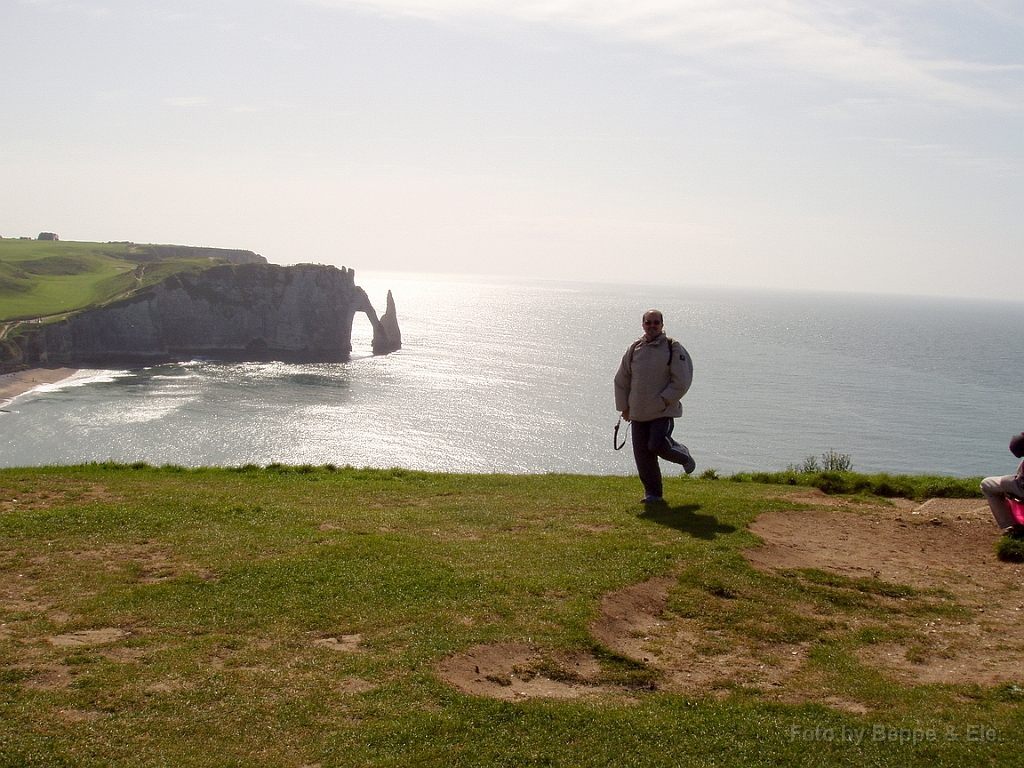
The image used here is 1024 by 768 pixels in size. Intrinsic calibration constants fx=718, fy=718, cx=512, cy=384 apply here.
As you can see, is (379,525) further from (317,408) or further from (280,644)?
(317,408)

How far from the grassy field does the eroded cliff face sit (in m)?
103

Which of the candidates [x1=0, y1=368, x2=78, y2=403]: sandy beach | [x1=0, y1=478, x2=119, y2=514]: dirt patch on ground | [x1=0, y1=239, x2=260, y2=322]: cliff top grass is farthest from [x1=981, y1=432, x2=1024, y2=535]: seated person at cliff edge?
[x1=0, y1=239, x2=260, y2=322]: cliff top grass

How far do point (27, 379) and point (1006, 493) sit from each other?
324ft

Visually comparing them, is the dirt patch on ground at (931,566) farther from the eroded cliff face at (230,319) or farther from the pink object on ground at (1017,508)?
the eroded cliff face at (230,319)

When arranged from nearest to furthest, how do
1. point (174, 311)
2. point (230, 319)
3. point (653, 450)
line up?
1. point (653, 450)
2. point (174, 311)
3. point (230, 319)

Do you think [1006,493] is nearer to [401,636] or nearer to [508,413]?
[401,636]

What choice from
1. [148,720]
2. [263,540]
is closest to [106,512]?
[263,540]

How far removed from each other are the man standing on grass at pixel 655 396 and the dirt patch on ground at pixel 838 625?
1.90m

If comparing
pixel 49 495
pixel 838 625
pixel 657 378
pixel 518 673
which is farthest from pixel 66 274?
pixel 838 625

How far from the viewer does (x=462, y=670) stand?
6207mm

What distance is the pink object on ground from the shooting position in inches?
391

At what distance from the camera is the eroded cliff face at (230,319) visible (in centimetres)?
10212

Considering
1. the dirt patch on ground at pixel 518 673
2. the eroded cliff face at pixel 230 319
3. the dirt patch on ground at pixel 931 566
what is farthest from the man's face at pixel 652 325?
the eroded cliff face at pixel 230 319

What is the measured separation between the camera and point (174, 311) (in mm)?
109188
